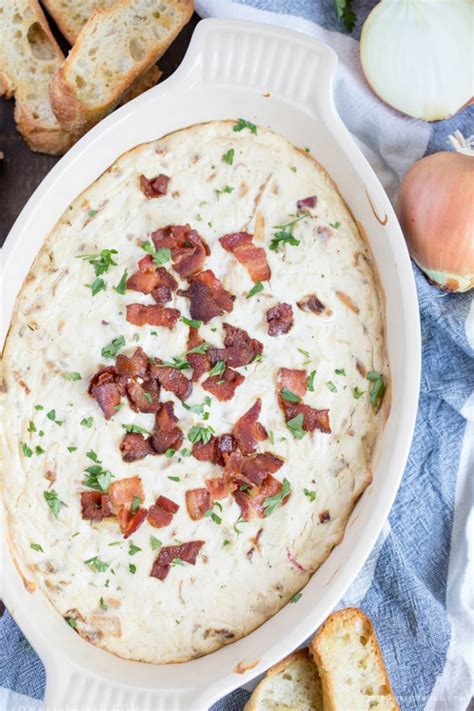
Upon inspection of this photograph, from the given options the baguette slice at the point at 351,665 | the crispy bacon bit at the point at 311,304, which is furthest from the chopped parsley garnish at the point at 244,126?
the baguette slice at the point at 351,665

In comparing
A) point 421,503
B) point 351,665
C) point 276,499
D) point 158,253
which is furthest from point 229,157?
point 351,665

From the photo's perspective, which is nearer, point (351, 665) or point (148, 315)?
point (148, 315)

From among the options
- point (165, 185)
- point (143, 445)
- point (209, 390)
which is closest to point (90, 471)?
point (143, 445)

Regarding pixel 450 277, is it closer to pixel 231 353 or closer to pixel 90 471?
pixel 231 353

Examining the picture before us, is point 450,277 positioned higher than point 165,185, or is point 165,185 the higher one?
point 165,185

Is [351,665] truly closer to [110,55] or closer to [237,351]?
[237,351]

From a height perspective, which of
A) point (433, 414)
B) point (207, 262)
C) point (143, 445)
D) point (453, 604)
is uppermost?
point (207, 262)
